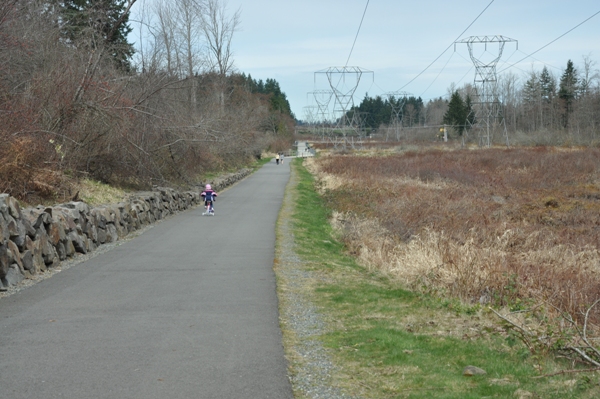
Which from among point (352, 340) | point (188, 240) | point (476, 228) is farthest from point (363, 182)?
point (352, 340)

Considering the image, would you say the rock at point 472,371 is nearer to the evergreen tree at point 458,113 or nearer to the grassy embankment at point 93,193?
the grassy embankment at point 93,193

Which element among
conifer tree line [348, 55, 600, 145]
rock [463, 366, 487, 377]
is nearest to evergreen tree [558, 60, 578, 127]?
conifer tree line [348, 55, 600, 145]

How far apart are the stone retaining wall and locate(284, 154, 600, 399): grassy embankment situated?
494 centimetres

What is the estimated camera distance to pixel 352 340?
25.0ft

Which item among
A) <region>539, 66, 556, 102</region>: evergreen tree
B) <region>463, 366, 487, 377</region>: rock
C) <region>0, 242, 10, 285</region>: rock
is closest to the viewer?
<region>463, 366, 487, 377</region>: rock

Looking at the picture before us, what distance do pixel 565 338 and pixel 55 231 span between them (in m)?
9.63

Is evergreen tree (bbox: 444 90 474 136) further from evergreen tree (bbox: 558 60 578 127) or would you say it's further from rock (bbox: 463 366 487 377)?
rock (bbox: 463 366 487 377)

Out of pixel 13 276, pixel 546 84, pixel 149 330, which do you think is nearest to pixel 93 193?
pixel 13 276

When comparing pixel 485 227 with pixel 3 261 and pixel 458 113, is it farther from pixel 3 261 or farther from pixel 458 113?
pixel 458 113

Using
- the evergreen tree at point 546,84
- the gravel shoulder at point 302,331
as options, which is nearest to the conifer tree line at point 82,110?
the gravel shoulder at point 302,331

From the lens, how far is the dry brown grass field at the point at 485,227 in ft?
34.4

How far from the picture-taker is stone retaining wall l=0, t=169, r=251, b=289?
34.6ft

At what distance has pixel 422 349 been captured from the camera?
23.4 feet

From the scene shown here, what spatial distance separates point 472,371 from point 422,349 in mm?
952
